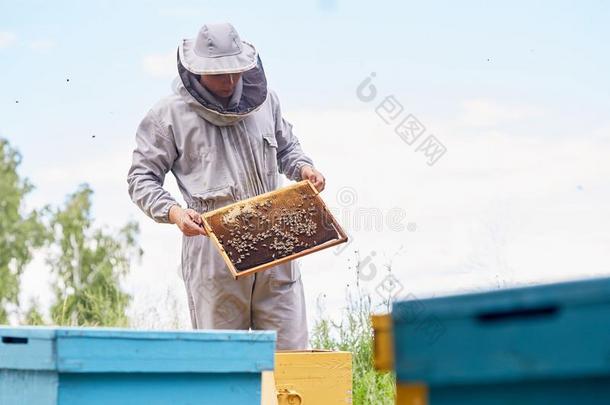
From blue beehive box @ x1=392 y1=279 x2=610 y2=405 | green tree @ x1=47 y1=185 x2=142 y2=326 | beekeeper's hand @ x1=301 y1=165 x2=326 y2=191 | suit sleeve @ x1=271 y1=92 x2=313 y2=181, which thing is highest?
green tree @ x1=47 y1=185 x2=142 y2=326

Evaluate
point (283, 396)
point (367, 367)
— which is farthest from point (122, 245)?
point (283, 396)

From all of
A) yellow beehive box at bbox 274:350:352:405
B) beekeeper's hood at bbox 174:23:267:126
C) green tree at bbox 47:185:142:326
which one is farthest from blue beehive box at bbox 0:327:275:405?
green tree at bbox 47:185:142:326

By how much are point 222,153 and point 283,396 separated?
115 cm

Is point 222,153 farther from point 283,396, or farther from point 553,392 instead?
point 553,392

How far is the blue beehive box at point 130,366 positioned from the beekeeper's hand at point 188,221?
4.68ft

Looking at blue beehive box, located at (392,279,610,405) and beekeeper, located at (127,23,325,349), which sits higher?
beekeeper, located at (127,23,325,349)

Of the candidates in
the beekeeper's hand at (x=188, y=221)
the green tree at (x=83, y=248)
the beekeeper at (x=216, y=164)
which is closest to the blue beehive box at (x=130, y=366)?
the beekeeper's hand at (x=188, y=221)

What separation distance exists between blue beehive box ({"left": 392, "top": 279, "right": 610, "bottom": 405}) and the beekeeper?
275 centimetres

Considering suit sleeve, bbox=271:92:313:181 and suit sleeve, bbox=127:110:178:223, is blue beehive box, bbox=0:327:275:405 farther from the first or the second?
suit sleeve, bbox=271:92:313:181

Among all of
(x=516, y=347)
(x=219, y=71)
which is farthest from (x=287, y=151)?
(x=516, y=347)

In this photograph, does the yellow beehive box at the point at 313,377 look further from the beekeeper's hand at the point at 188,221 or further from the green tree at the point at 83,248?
the green tree at the point at 83,248

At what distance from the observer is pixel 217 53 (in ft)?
14.2

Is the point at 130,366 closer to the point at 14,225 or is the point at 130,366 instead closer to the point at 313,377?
the point at 313,377

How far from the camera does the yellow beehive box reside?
152 inches
